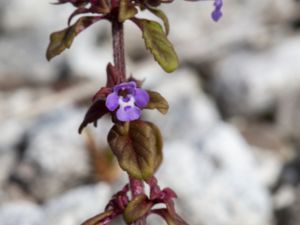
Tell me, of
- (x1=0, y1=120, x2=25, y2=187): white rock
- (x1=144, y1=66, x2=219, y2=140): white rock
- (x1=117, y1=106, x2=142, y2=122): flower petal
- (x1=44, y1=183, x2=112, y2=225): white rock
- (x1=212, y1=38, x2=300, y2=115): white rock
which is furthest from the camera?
(x1=212, y1=38, x2=300, y2=115): white rock

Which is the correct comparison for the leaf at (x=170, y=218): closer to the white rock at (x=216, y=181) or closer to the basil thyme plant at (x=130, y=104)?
the basil thyme plant at (x=130, y=104)

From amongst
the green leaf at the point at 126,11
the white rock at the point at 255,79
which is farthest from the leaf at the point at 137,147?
the white rock at the point at 255,79

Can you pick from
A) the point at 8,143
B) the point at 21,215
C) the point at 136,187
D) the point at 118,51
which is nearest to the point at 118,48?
the point at 118,51

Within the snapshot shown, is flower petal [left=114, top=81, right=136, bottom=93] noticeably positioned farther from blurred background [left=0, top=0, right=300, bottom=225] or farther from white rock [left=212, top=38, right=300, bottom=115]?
white rock [left=212, top=38, right=300, bottom=115]

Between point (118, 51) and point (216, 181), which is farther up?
point (216, 181)

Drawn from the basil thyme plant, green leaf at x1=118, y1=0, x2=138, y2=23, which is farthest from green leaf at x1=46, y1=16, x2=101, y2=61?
green leaf at x1=118, y1=0, x2=138, y2=23

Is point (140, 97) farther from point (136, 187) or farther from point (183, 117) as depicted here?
point (183, 117)

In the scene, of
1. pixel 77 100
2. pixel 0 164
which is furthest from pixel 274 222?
pixel 77 100

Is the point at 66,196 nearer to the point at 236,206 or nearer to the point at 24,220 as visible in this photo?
the point at 24,220
